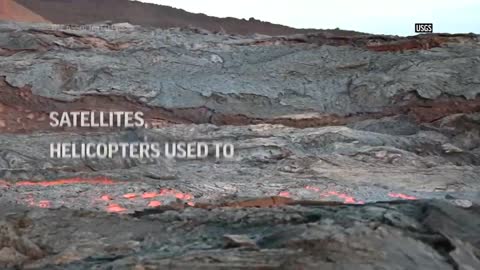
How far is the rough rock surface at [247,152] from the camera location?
333 cm

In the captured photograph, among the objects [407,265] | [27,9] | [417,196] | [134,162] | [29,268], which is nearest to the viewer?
[407,265]

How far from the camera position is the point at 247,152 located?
7.46 metres

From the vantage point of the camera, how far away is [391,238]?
3.21 metres

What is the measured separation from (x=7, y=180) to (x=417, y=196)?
422 centimetres

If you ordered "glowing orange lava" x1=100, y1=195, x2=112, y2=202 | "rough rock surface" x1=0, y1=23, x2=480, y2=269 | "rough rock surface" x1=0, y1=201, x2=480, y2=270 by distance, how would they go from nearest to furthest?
"rough rock surface" x1=0, y1=201, x2=480, y2=270 < "rough rock surface" x1=0, y1=23, x2=480, y2=269 < "glowing orange lava" x1=100, y1=195, x2=112, y2=202

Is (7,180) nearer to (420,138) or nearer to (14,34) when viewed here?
(14,34)

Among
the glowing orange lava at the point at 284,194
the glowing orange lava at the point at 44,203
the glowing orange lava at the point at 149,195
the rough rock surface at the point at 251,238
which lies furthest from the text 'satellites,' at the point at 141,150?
the rough rock surface at the point at 251,238

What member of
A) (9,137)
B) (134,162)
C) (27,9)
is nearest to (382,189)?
(134,162)

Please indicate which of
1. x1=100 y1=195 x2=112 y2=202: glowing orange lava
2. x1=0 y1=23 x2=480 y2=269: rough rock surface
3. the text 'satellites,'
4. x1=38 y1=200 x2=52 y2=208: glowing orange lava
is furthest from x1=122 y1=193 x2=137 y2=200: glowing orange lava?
the text 'satellites,'

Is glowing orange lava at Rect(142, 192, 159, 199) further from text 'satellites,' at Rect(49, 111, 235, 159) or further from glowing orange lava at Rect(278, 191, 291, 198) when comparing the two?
text 'satellites,' at Rect(49, 111, 235, 159)

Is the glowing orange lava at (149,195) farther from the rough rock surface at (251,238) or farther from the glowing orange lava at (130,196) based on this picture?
the rough rock surface at (251,238)

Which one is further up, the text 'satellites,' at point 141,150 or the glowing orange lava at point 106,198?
the text 'satellites,' at point 141,150

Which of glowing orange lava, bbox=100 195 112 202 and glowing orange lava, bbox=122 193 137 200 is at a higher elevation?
glowing orange lava, bbox=122 193 137 200

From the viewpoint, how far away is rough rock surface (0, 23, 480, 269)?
3.33 m
